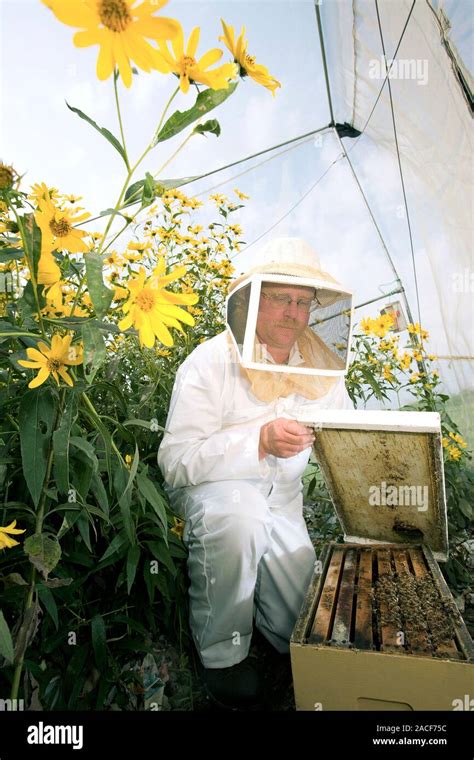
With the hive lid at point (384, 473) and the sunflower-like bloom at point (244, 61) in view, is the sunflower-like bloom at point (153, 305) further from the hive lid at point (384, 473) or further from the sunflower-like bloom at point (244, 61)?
the hive lid at point (384, 473)

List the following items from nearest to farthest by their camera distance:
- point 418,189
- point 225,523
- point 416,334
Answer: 1. point 225,523
2. point 416,334
3. point 418,189

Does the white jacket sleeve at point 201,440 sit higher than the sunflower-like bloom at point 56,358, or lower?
lower

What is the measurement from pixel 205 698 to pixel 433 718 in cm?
72

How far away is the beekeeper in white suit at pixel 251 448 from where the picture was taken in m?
1.42

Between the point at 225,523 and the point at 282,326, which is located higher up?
the point at 282,326

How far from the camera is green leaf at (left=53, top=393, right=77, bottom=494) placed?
2.48ft

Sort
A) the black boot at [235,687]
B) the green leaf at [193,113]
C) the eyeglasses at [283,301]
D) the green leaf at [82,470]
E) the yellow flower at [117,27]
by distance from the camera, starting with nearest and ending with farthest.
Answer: the yellow flower at [117,27] < the green leaf at [193,113] < the green leaf at [82,470] < the black boot at [235,687] < the eyeglasses at [283,301]

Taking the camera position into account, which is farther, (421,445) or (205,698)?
(205,698)

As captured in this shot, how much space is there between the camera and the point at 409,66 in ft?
7.48

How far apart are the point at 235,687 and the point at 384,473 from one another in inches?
28.5

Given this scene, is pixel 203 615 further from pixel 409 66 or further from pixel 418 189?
pixel 409 66

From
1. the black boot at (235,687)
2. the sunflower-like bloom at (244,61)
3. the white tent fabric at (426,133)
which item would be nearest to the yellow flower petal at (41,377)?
the sunflower-like bloom at (244,61)

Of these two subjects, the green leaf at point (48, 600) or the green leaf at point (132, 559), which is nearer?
the green leaf at point (48, 600)

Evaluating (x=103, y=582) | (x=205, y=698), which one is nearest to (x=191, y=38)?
(x=103, y=582)
